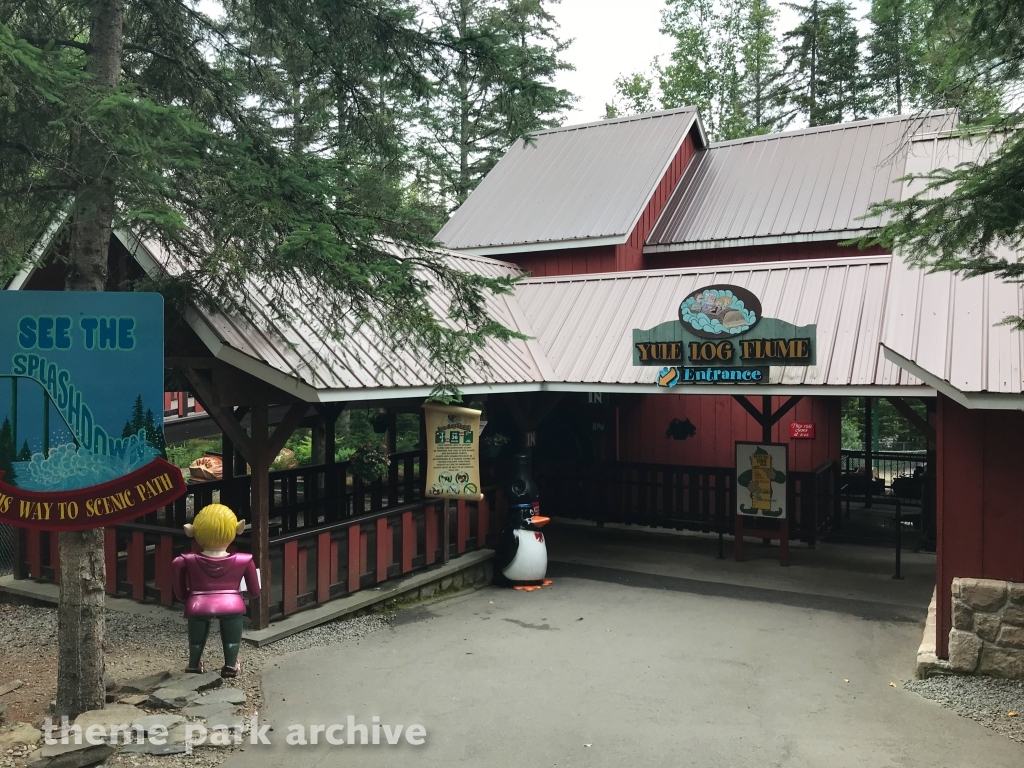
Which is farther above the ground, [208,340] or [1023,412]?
[208,340]

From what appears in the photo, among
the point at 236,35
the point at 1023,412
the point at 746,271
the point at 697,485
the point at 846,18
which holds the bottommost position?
the point at 697,485

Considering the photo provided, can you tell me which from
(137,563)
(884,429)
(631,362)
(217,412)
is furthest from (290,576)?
(884,429)

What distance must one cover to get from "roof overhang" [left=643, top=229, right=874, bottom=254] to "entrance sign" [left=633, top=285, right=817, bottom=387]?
194 inches

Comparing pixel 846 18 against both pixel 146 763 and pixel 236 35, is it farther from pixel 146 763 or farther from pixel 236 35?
pixel 146 763

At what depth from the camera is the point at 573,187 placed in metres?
17.3

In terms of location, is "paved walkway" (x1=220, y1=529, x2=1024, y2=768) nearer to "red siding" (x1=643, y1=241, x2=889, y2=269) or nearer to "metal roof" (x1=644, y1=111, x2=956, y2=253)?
"red siding" (x1=643, y1=241, x2=889, y2=269)

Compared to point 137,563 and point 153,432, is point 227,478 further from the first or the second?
point 153,432

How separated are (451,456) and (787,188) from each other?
410 inches

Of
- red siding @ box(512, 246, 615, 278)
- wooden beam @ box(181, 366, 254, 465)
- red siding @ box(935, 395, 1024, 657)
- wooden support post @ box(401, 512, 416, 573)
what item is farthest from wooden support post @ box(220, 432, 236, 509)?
red siding @ box(935, 395, 1024, 657)

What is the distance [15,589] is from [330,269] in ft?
21.1

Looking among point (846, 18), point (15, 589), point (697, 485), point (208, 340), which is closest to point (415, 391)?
point (208, 340)

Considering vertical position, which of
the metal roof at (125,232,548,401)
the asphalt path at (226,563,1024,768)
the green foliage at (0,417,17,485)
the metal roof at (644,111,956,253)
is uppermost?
the metal roof at (644,111,956,253)

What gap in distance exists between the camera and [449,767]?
551 centimetres

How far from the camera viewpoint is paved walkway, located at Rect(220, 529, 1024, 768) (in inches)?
227
